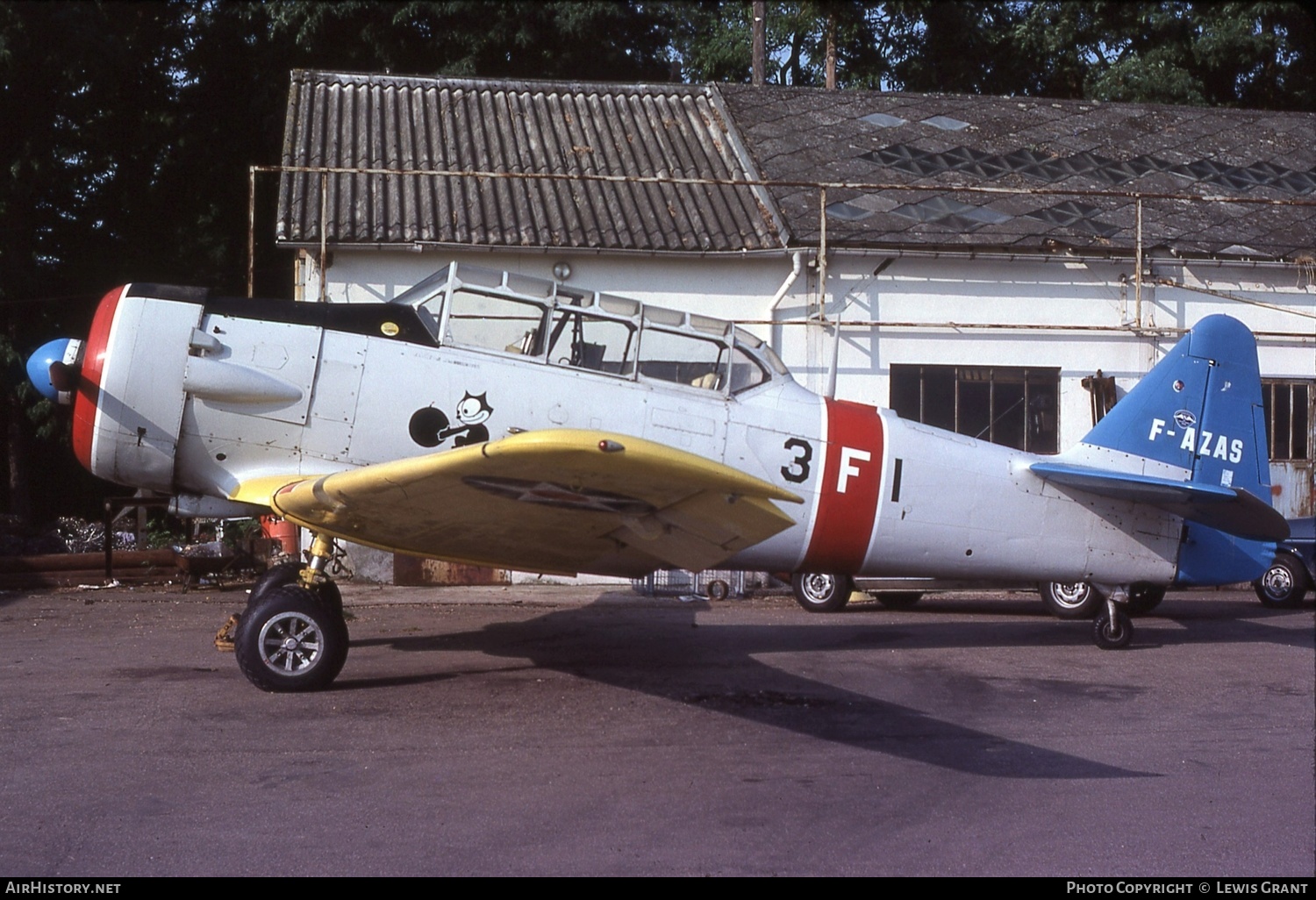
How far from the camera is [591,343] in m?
7.54

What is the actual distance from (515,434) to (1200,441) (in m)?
6.07

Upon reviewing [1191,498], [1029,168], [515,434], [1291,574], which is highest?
[1029,168]

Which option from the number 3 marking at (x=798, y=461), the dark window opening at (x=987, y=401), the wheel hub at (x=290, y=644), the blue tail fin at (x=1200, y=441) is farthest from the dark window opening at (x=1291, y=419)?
the wheel hub at (x=290, y=644)

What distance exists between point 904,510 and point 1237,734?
2.53 metres

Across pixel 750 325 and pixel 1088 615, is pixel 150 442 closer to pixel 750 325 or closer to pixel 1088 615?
pixel 750 325

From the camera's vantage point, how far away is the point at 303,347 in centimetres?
718

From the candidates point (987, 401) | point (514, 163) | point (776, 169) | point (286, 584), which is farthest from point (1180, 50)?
point (286, 584)

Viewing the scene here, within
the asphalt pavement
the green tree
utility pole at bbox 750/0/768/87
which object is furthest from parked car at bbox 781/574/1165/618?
the green tree

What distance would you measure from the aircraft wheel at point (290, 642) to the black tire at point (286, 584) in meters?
0.07

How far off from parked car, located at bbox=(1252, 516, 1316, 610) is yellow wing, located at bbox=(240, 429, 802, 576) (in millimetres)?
8035

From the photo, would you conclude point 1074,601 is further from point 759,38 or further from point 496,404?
point 759,38

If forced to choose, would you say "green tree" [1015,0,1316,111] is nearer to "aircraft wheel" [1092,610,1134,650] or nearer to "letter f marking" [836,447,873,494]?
"aircraft wheel" [1092,610,1134,650]

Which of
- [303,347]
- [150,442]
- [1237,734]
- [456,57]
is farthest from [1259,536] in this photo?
[456,57]

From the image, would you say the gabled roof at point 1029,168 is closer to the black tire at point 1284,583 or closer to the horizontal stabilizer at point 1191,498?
the black tire at point 1284,583
